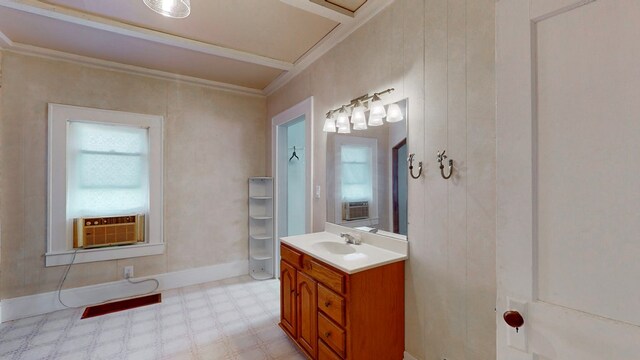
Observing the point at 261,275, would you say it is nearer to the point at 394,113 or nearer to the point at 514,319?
the point at 394,113

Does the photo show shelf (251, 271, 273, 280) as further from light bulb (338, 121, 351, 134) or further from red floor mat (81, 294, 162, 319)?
light bulb (338, 121, 351, 134)

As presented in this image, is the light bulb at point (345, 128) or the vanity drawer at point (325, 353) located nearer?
the vanity drawer at point (325, 353)

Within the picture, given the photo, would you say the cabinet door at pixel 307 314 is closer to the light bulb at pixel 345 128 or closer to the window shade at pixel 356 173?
the window shade at pixel 356 173

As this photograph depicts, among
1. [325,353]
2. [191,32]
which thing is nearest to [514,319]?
[325,353]

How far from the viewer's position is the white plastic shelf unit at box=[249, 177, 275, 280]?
12.2ft

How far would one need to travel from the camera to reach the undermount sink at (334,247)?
213cm

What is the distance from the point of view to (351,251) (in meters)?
2.10

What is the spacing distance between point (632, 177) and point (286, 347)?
2.27 metres

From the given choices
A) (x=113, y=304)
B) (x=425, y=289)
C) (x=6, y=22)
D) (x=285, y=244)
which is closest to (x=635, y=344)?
(x=425, y=289)

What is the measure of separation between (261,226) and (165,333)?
1.75 m

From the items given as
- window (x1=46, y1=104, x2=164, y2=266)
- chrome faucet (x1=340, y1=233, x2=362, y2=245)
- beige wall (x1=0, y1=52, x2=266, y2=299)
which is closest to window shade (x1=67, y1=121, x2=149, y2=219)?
window (x1=46, y1=104, x2=164, y2=266)

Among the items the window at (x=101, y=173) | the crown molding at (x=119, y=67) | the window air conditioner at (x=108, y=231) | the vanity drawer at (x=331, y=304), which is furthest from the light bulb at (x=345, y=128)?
the window air conditioner at (x=108, y=231)

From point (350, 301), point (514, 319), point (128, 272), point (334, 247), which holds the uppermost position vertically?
point (514, 319)

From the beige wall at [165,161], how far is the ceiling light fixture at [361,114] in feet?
5.82
